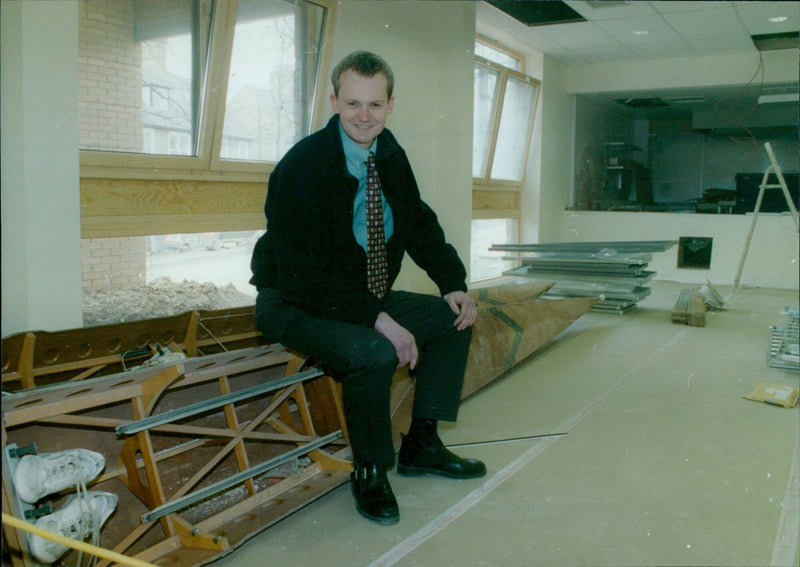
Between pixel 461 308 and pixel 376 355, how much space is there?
41 centimetres

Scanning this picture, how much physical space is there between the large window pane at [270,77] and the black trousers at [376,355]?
4.82 feet

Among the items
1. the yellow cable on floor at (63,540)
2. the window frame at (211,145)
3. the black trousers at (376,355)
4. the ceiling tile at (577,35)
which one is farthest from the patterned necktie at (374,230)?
the ceiling tile at (577,35)

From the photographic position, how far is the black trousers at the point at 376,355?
5.24 ft

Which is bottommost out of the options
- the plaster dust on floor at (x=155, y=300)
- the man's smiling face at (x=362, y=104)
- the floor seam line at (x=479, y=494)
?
the floor seam line at (x=479, y=494)

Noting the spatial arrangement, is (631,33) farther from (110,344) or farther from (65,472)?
(65,472)

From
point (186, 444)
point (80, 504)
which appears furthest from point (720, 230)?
point (80, 504)

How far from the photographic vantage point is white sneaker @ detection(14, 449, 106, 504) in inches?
47.9

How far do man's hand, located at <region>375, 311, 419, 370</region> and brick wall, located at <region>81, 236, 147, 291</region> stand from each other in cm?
158

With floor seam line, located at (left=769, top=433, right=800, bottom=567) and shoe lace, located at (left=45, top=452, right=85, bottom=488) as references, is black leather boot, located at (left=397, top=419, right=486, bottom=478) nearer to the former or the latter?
floor seam line, located at (left=769, top=433, right=800, bottom=567)

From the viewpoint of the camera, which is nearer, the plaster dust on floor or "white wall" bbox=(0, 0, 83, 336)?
"white wall" bbox=(0, 0, 83, 336)

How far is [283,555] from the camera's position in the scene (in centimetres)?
148

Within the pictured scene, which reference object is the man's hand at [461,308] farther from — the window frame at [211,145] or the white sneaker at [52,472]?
the window frame at [211,145]

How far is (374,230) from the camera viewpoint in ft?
5.84

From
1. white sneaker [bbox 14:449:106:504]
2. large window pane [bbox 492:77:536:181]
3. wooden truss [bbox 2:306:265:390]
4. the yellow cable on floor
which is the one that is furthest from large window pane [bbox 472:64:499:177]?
the yellow cable on floor
